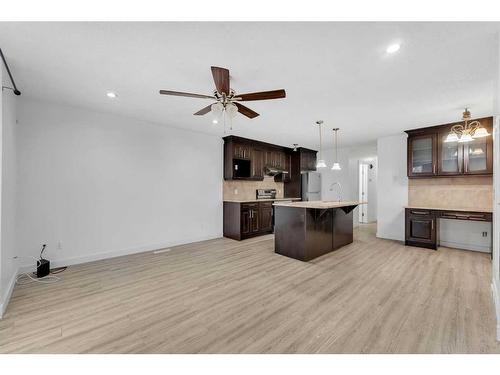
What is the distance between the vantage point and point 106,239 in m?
3.88

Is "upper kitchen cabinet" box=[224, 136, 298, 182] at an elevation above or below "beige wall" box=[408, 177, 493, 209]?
above

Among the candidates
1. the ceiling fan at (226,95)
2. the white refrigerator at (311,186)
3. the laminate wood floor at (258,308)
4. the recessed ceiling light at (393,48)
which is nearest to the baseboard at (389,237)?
the laminate wood floor at (258,308)

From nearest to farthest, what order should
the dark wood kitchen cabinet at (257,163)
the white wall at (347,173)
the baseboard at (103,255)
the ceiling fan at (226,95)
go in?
the ceiling fan at (226,95), the baseboard at (103,255), the dark wood kitchen cabinet at (257,163), the white wall at (347,173)

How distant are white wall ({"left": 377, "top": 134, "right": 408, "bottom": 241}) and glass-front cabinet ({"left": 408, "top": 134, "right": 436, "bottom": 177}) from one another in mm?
268

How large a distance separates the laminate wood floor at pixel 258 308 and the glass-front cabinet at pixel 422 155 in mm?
1951

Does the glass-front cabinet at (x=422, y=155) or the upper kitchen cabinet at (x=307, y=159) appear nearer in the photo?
the glass-front cabinet at (x=422, y=155)

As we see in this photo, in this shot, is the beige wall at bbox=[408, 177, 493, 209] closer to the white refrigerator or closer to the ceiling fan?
the white refrigerator

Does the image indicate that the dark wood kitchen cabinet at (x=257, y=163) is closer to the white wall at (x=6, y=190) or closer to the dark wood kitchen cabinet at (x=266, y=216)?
the dark wood kitchen cabinet at (x=266, y=216)

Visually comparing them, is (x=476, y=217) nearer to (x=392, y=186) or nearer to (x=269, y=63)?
(x=392, y=186)

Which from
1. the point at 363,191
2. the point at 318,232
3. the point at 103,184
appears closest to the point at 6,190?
the point at 103,184

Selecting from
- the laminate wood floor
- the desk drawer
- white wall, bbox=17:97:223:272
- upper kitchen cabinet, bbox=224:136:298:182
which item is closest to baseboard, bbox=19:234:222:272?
white wall, bbox=17:97:223:272

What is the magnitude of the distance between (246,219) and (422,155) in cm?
432

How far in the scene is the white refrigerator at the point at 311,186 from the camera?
7.46 meters

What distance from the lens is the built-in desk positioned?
4.08 meters
